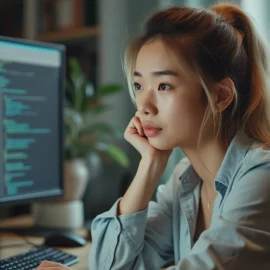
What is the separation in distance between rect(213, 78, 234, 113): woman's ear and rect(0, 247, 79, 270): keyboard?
1.62ft

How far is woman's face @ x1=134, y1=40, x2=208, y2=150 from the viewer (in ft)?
3.13

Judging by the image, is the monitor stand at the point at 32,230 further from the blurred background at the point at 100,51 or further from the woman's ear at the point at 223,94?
the woman's ear at the point at 223,94

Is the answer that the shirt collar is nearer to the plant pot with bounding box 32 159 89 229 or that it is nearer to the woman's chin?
the woman's chin

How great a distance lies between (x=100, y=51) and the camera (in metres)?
2.32

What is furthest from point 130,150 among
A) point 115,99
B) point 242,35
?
point 242,35

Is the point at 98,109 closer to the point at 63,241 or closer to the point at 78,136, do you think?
the point at 78,136

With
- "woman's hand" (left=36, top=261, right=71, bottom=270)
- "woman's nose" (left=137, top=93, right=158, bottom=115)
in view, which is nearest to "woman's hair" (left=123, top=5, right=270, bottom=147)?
"woman's nose" (left=137, top=93, right=158, bottom=115)

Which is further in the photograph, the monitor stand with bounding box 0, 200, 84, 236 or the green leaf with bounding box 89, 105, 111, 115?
the green leaf with bounding box 89, 105, 111, 115

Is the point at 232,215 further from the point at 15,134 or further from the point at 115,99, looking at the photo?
the point at 115,99

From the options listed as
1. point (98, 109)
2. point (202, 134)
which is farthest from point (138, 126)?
point (98, 109)

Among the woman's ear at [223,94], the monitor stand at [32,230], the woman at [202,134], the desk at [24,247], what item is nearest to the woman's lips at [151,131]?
the woman at [202,134]

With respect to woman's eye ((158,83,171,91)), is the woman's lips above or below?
below

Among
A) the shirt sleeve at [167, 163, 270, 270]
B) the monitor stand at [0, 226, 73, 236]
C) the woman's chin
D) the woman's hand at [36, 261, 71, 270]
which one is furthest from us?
the monitor stand at [0, 226, 73, 236]

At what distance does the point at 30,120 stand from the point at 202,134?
0.50 metres
